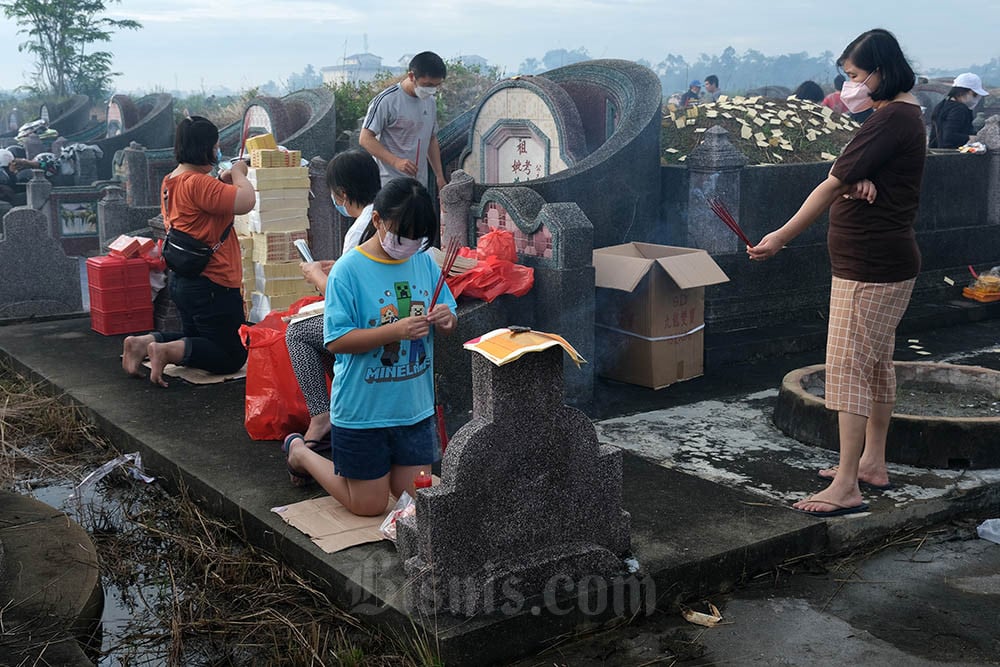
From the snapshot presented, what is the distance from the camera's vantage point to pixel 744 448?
561cm

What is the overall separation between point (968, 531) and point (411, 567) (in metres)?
2.65

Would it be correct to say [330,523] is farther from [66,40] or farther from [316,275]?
[66,40]

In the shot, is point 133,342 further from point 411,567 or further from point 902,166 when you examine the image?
point 902,166

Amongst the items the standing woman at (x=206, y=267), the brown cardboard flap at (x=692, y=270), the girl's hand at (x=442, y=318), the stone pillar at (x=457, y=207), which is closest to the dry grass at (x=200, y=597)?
the girl's hand at (x=442, y=318)

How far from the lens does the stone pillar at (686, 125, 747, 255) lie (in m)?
8.29

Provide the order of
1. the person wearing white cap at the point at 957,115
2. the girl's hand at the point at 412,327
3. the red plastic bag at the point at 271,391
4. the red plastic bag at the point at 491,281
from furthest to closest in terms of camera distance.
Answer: the person wearing white cap at the point at 957,115 → the red plastic bag at the point at 491,281 → the red plastic bag at the point at 271,391 → the girl's hand at the point at 412,327

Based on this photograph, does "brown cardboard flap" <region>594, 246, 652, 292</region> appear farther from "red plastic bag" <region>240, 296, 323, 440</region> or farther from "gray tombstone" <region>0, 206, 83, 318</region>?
"gray tombstone" <region>0, 206, 83, 318</region>

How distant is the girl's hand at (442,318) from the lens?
3.93 m

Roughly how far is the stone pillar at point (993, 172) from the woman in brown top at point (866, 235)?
6620mm

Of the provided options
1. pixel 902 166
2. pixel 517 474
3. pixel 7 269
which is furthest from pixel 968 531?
pixel 7 269

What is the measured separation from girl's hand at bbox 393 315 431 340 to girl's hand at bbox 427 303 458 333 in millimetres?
33

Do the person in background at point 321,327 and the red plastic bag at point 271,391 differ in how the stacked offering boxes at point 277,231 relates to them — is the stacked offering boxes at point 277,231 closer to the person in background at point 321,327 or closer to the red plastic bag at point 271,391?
the red plastic bag at point 271,391

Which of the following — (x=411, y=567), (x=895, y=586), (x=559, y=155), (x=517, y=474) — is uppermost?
(x=559, y=155)

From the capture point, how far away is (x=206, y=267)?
6477mm
